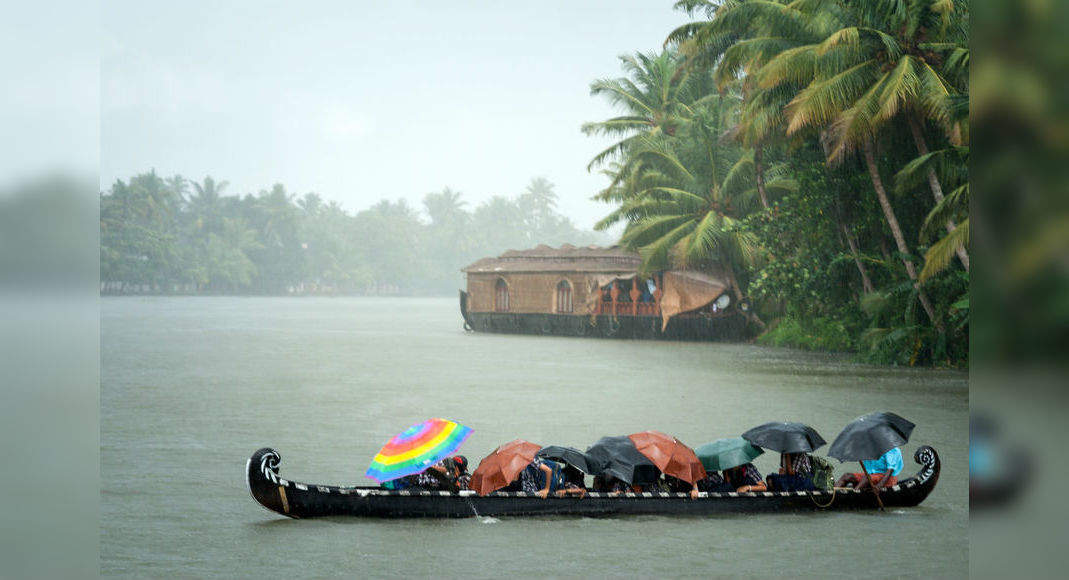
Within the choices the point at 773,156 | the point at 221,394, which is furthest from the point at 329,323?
the point at 221,394

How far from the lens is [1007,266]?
3.25 ft

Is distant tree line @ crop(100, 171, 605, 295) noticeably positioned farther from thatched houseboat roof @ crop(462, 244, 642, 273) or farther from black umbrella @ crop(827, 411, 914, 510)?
black umbrella @ crop(827, 411, 914, 510)

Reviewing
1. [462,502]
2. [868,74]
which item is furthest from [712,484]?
[868,74]

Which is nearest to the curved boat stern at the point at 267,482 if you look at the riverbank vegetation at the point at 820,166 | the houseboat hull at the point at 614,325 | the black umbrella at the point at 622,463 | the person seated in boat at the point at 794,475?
the black umbrella at the point at 622,463

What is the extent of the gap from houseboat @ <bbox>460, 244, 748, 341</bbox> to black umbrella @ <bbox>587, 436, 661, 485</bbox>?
683 inches

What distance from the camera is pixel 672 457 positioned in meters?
5.09

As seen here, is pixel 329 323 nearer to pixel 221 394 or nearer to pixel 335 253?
pixel 221 394

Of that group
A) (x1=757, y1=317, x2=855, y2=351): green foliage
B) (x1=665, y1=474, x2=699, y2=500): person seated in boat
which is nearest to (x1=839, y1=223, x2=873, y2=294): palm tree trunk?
(x1=757, y1=317, x2=855, y2=351): green foliage

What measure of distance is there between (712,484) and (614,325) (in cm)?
1861

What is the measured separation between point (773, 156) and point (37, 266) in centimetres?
1989

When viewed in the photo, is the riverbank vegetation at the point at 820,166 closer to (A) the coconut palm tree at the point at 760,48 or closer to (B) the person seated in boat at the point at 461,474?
(A) the coconut palm tree at the point at 760,48

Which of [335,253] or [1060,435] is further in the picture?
[335,253]

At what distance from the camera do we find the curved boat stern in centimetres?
481

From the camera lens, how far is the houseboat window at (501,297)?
26.1 metres
